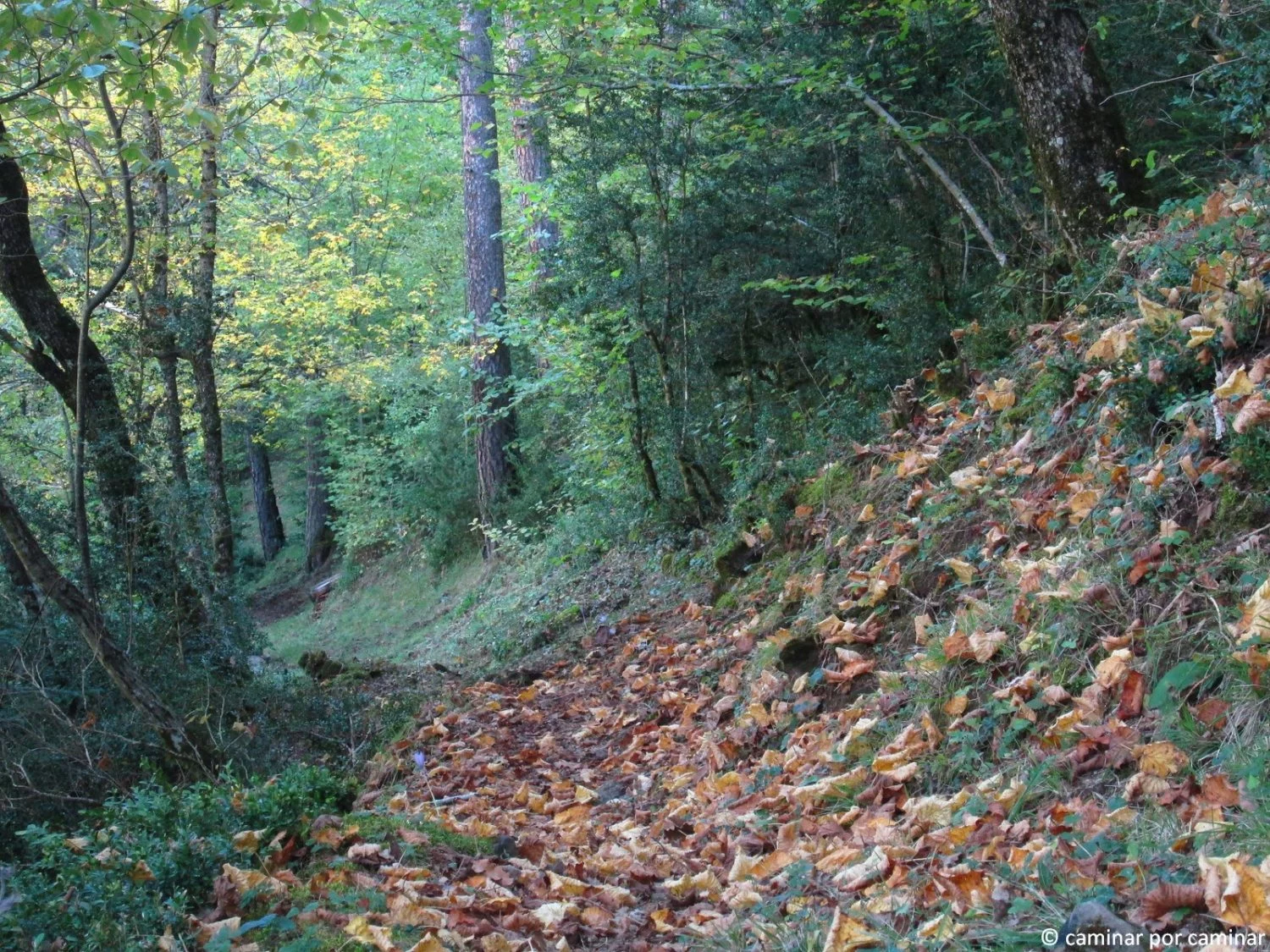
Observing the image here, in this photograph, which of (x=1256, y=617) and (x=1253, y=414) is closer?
(x=1256, y=617)

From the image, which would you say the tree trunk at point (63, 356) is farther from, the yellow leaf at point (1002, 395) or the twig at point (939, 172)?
the twig at point (939, 172)

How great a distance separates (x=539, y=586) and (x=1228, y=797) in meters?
10.1

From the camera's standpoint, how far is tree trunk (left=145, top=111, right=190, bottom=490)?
9938mm

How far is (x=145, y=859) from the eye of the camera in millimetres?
3736

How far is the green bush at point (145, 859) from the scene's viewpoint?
3.29 meters

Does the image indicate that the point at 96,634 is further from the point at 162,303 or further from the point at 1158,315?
the point at 1158,315

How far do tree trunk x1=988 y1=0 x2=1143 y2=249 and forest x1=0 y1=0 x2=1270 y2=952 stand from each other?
32mm

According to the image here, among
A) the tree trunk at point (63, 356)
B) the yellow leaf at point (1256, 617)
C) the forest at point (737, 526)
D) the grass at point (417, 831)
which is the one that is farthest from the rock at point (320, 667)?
the yellow leaf at point (1256, 617)

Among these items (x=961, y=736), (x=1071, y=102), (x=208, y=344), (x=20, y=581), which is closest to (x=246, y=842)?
(x=961, y=736)

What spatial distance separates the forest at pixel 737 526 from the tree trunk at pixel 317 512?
10.4 meters

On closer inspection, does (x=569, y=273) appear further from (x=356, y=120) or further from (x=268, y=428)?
(x=268, y=428)

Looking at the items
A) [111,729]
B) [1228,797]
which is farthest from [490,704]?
[1228,797]

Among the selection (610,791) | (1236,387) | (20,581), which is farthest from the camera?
(20,581)

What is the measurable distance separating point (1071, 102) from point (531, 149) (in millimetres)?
10049
